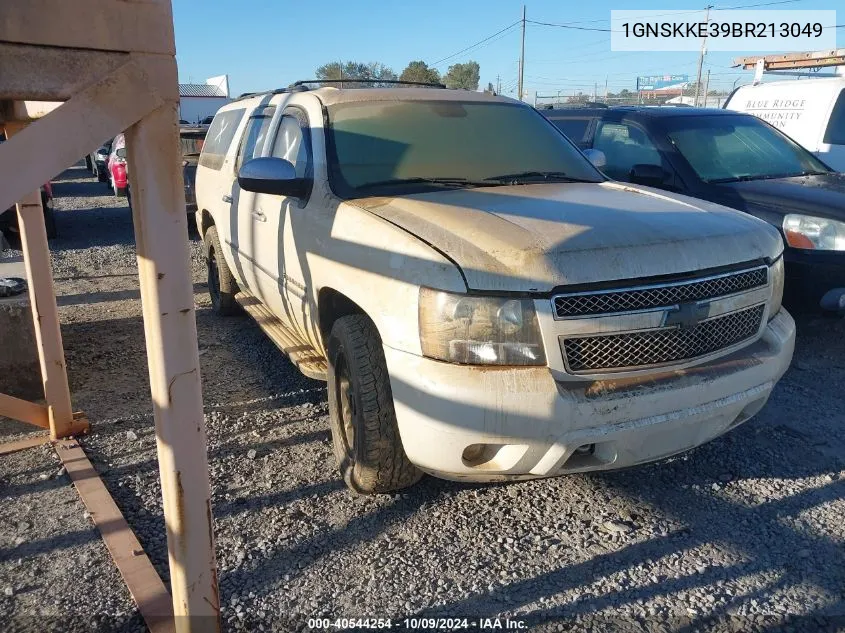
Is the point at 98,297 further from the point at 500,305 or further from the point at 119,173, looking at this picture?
the point at 119,173

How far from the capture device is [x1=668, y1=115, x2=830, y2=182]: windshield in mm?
5582

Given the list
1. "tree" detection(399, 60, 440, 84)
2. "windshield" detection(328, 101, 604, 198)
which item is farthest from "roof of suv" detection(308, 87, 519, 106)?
"tree" detection(399, 60, 440, 84)

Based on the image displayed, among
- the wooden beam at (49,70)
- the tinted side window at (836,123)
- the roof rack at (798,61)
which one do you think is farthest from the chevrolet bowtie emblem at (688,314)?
the roof rack at (798,61)

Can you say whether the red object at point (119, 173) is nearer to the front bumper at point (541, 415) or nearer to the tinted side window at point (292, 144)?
the tinted side window at point (292, 144)

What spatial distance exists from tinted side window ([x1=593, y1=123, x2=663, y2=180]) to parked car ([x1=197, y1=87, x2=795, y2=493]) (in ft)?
7.78

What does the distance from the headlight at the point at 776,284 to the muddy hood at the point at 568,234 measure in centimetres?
7

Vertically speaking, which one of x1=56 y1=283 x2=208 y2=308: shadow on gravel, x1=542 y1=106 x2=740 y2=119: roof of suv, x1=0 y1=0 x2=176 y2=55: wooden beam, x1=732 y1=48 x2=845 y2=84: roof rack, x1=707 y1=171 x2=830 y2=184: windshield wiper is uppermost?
x1=732 y1=48 x2=845 y2=84: roof rack

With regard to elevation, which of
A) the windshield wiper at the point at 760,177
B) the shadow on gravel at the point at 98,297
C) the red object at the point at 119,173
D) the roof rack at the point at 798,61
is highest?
the roof rack at the point at 798,61

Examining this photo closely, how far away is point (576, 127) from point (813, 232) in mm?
2955

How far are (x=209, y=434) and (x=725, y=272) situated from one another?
2.75 metres

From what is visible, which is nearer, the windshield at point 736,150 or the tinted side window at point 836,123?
the windshield at point 736,150

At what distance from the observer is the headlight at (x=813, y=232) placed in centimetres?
461

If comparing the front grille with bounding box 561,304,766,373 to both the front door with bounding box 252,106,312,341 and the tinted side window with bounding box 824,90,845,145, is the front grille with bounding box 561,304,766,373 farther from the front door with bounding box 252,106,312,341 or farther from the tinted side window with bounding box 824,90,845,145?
the tinted side window with bounding box 824,90,845,145

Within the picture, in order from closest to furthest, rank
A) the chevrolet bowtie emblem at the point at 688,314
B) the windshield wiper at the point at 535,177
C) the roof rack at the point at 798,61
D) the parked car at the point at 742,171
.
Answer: the chevrolet bowtie emblem at the point at 688,314 < the windshield wiper at the point at 535,177 < the parked car at the point at 742,171 < the roof rack at the point at 798,61
